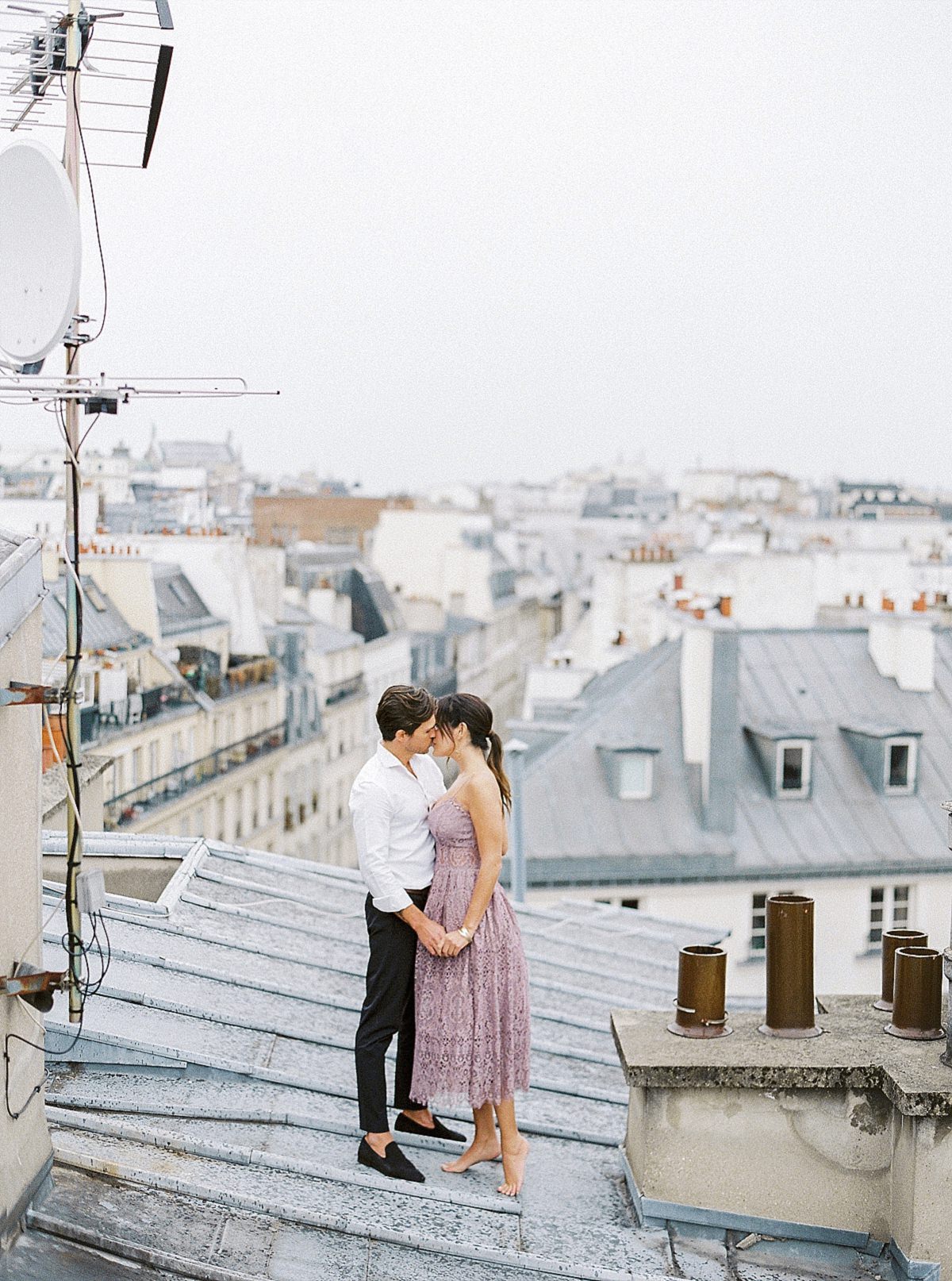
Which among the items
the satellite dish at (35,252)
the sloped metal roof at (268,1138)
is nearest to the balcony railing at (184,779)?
the sloped metal roof at (268,1138)

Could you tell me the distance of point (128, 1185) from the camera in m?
4.79

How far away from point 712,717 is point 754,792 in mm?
1153

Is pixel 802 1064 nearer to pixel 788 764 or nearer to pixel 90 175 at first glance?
pixel 90 175

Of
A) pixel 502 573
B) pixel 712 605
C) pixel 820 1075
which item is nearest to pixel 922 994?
pixel 820 1075

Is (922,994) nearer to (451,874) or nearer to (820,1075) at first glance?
(820,1075)

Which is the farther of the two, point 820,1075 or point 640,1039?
point 640,1039

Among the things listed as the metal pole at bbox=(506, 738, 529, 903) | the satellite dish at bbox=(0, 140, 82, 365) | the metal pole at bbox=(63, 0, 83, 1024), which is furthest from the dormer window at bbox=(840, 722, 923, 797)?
the satellite dish at bbox=(0, 140, 82, 365)

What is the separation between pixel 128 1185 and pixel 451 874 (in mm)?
1591

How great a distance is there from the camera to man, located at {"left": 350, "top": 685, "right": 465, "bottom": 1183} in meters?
5.75

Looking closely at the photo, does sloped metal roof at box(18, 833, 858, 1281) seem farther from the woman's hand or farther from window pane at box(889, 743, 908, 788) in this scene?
window pane at box(889, 743, 908, 788)

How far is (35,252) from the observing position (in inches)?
201

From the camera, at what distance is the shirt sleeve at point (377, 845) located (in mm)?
5762

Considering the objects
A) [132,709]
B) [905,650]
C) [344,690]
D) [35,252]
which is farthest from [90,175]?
[344,690]

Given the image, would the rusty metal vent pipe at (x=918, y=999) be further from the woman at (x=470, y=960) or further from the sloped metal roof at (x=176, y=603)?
the sloped metal roof at (x=176, y=603)
